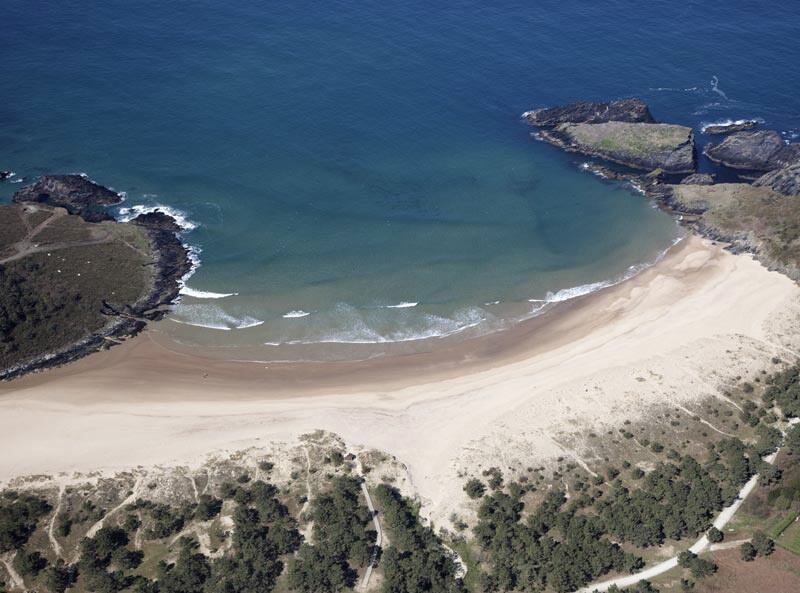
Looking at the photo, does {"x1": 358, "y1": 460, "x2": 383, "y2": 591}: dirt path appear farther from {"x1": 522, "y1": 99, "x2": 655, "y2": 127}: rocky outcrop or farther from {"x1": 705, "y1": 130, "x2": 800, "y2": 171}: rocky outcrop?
{"x1": 705, "y1": 130, "x2": 800, "y2": 171}: rocky outcrop

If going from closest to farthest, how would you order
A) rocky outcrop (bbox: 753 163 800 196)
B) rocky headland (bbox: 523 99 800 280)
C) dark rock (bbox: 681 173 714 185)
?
rocky headland (bbox: 523 99 800 280) → rocky outcrop (bbox: 753 163 800 196) → dark rock (bbox: 681 173 714 185)

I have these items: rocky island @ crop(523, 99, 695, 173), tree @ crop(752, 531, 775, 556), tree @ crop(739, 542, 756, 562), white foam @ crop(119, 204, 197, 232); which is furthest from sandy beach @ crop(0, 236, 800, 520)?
rocky island @ crop(523, 99, 695, 173)

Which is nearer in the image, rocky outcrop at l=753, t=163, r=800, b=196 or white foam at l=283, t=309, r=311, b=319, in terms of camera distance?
white foam at l=283, t=309, r=311, b=319

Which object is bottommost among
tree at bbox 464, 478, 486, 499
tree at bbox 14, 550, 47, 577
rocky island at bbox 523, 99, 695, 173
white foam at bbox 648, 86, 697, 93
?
tree at bbox 14, 550, 47, 577

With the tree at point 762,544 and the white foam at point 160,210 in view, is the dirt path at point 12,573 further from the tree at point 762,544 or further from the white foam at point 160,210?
the tree at point 762,544

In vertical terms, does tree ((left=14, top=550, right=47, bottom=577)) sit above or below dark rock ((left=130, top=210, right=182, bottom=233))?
below

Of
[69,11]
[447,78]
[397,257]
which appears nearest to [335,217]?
[397,257]

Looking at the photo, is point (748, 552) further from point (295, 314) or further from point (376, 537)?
point (295, 314)

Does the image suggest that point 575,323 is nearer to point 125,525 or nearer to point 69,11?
point 125,525
